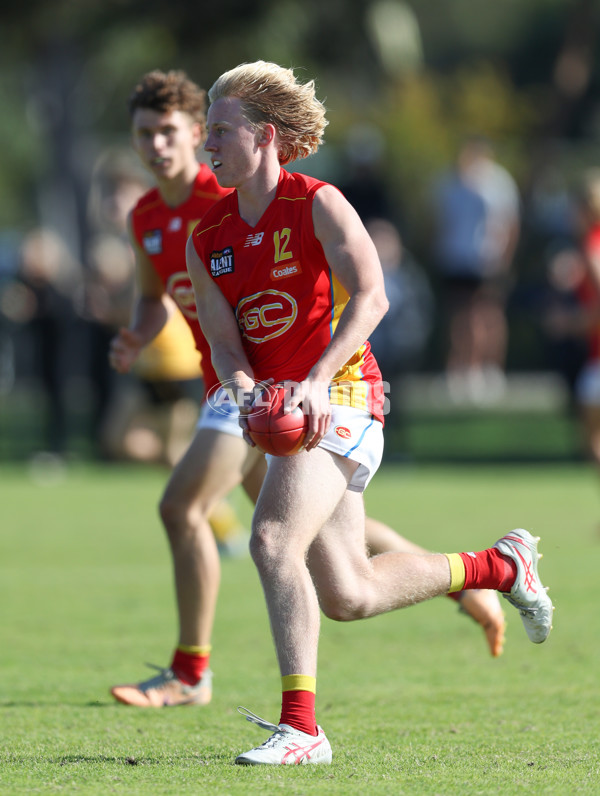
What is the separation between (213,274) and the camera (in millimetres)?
4668

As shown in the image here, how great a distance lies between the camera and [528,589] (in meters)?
4.81

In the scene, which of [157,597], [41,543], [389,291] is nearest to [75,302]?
[389,291]

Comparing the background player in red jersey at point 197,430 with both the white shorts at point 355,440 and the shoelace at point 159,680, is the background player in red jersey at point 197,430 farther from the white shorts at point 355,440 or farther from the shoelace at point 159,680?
the white shorts at point 355,440

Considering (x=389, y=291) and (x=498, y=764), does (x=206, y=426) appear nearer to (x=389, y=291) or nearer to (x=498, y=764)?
(x=498, y=764)

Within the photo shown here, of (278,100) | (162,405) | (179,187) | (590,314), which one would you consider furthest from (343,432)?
(162,405)

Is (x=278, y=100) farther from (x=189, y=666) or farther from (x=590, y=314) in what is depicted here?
(x=590, y=314)

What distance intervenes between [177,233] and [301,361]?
1522 mm

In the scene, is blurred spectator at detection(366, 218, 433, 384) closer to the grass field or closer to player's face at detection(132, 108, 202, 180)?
the grass field

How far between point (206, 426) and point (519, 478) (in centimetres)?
924

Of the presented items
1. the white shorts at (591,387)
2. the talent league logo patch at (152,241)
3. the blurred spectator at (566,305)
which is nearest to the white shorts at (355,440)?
the talent league logo patch at (152,241)

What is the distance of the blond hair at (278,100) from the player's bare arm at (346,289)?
0.98 ft

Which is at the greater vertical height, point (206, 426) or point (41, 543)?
point (206, 426)

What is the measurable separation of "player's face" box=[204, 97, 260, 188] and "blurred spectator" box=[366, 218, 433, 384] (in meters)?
9.03

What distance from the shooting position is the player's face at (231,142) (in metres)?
4.54
